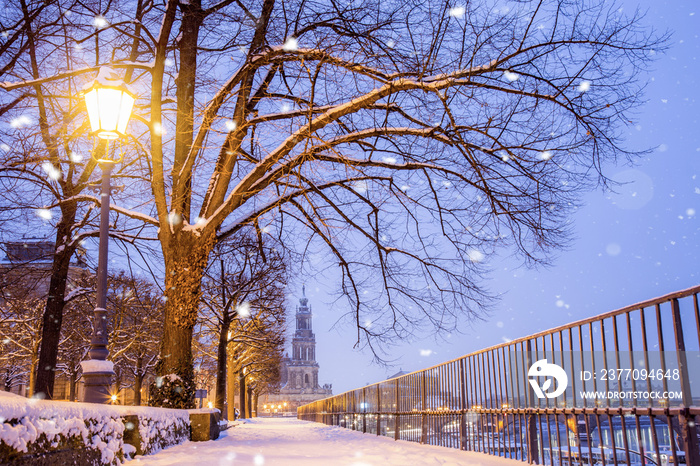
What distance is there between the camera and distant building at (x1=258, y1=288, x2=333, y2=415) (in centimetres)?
16200

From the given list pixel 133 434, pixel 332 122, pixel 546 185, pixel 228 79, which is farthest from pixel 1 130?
pixel 546 185

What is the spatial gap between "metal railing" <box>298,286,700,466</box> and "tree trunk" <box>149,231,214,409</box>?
15.5 feet

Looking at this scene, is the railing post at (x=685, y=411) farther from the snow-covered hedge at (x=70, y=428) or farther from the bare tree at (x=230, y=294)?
the bare tree at (x=230, y=294)

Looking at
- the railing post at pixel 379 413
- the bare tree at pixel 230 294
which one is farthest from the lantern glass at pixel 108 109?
the bare tree at pixel 230 294

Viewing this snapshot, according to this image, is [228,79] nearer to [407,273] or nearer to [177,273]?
[177,273]

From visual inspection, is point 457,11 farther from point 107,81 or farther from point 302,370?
point 302,370

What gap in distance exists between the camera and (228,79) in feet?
34.3

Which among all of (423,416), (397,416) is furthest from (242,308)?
(423,416)

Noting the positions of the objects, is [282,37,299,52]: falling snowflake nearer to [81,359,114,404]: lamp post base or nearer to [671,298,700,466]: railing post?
[81,359,114,404]: lamp post base

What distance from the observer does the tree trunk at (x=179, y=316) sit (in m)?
9.81

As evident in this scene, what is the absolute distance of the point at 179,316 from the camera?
10.0m

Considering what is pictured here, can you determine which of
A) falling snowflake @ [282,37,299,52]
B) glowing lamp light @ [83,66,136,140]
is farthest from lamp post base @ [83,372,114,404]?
falling snowflake @ [282,37,299,52]

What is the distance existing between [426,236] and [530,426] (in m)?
6.18

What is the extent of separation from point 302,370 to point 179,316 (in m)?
165
